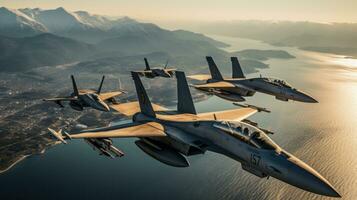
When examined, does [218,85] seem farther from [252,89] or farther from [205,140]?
[205,140]

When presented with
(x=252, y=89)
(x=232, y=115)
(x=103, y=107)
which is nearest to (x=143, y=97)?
(x=232, y=115)

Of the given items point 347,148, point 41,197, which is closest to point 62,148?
point 41,197

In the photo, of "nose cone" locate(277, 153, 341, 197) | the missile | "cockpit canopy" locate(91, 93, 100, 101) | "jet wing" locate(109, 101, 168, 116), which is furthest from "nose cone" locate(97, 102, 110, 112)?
"nose cone" locate(277, 153, 341, 197)

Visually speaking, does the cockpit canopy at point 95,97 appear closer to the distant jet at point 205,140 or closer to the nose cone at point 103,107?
the nose cone at point 103,107

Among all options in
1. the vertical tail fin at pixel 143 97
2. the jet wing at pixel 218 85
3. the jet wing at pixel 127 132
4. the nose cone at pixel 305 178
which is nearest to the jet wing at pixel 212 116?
the vertical tail fin at pixel 143 97

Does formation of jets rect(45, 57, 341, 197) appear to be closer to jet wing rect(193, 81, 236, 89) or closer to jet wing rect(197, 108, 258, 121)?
jet wing rect(197, 108, 258, 121)

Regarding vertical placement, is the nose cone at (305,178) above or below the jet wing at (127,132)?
above

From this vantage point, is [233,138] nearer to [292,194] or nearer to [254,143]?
[254,143]
